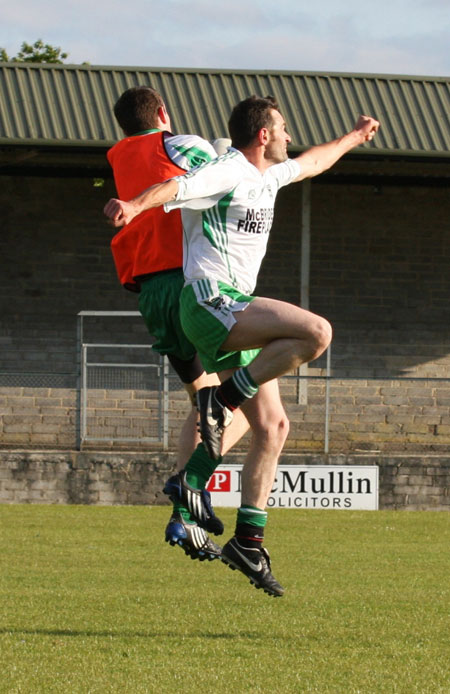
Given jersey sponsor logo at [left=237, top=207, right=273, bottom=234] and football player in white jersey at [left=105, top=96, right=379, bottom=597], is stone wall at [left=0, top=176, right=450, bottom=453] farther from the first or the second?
jersey sponsor logo at [left=237, top=207, right=273, bottom=234]

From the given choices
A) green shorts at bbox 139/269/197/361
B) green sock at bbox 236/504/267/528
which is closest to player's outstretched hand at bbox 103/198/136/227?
green shorts at bbox 139/269/197/361

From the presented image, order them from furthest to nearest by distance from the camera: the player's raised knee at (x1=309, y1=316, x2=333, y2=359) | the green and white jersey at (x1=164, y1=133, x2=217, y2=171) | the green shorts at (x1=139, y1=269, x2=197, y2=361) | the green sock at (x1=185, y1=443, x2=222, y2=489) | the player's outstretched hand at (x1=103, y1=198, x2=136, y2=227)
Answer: the green shorts at (x1=139, y1=269, x2=197, y2=361), the green and white jersey at (x1=164, y1=133, x2=217, y2=171), the green sock at (x1=185, y1=443, x2=222, y2=489), the player's raised knee at (x1=309, y1=316, x2=333, y2=359), the player's outstretched hand at (x1=103, y1=198, x2=136, y2=227)

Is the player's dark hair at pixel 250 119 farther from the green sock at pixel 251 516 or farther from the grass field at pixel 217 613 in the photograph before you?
the grass field at pixel 217 613

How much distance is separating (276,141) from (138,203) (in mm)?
1443

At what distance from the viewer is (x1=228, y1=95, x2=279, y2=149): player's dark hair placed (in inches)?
243

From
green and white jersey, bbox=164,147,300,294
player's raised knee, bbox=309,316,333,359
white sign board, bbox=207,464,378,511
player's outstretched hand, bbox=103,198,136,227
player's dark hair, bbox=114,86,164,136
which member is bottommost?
player's raised knee, bbox=309,316,333,359

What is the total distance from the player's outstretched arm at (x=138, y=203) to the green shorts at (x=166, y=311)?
1.15m

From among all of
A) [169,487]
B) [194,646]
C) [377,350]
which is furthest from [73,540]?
[377,350]

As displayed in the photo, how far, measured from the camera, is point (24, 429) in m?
18.8

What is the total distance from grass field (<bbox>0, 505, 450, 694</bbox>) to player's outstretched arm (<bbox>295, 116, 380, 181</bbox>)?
8.96 feet

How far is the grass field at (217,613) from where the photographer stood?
632 centimetres

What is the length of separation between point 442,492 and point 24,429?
21.5 ft

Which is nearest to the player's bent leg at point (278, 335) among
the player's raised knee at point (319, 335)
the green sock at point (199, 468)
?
the player's raised knee at point (319, 335)

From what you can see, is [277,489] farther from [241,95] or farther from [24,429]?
[241,95]
